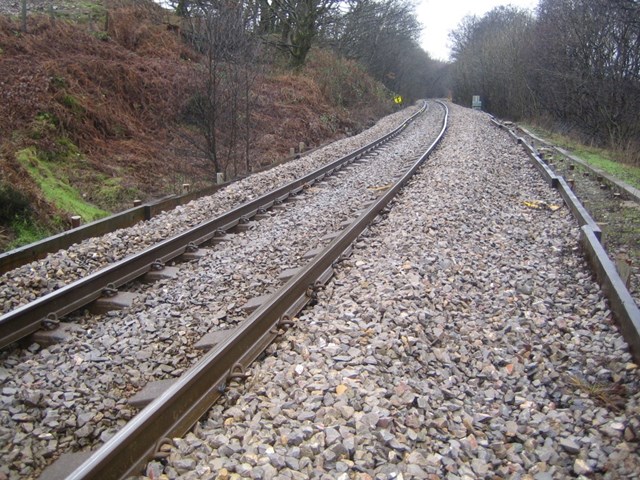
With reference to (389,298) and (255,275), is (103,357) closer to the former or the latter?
(255,275)

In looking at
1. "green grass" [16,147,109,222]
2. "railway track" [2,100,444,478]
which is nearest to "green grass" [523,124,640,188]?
"railway track" [2,100,444,478]

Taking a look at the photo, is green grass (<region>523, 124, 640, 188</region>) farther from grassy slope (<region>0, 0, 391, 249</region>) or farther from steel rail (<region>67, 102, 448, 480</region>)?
steel rail (<region>67, 102, 448, 480</region>)

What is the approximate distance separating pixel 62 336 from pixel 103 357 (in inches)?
24.7

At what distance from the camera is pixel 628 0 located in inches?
593

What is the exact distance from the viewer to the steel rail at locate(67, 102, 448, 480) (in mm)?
2904

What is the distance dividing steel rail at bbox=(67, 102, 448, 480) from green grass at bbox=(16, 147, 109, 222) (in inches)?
231

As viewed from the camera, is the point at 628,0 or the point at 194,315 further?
the point at 628,0

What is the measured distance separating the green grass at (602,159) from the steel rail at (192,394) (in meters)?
9.14

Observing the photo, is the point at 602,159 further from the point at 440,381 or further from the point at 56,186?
the point at 440,381

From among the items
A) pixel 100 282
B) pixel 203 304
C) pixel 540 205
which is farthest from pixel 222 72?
pixel 203 304

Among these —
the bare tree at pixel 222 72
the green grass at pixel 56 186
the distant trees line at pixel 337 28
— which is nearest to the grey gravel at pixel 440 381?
the green grass at pixel 56 186

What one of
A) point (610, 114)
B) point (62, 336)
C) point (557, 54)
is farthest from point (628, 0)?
point (62, 336)

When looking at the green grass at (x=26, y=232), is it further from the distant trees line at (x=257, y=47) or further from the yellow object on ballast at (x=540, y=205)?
the yellow object on ballast at (x=540, y=205)

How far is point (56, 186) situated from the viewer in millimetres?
10453
